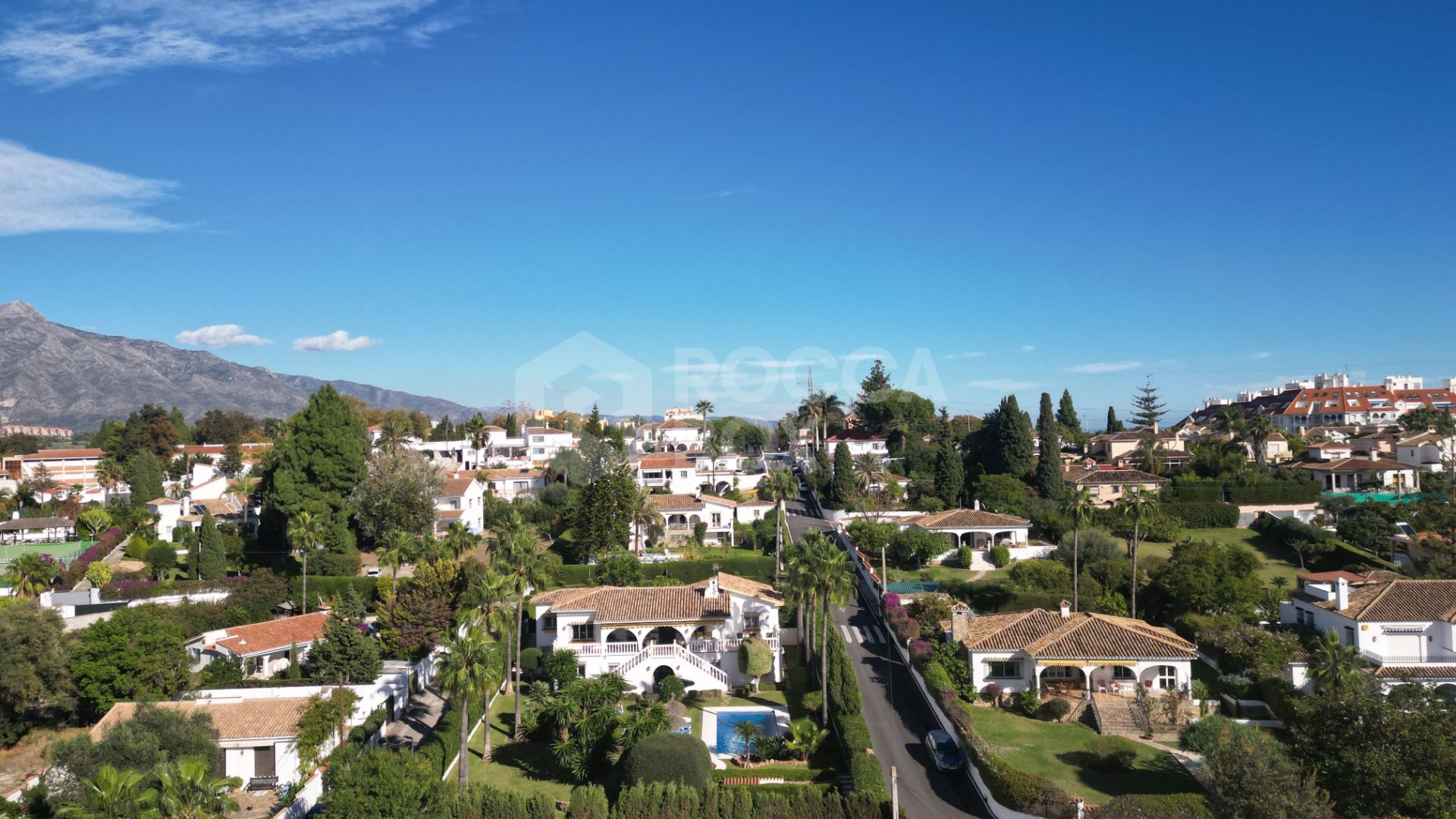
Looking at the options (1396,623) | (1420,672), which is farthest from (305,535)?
(1396,623)

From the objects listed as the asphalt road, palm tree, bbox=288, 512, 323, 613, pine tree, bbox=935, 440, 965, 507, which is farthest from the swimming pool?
pine tree, bbox=935, 440, 965, 507

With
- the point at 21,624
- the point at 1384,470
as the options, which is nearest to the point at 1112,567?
the point at 1384,470

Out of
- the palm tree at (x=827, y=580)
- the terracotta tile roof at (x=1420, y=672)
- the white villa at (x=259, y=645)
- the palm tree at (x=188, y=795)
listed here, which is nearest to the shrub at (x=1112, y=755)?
the palm tree at (x=827, y=580)

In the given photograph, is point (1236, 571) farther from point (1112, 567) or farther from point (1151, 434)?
point (1151, 434)

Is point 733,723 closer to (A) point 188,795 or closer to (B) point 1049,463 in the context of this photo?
(A) point 188,795

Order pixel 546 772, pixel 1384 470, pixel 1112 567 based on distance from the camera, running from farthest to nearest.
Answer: pixel 1384 470 < pixel 1112 567 < pixel 546 772

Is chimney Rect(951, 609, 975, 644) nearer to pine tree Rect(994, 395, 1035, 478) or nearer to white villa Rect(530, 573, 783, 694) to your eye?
white villa Rect(530, 573, 783, 694)
